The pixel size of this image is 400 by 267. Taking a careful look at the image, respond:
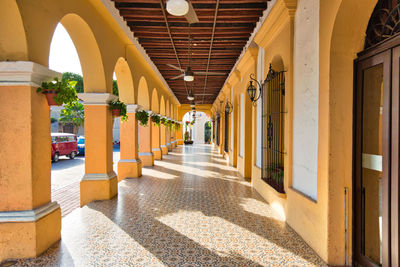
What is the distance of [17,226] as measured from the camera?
3.33 meters

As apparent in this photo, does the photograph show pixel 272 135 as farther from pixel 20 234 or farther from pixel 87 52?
pixel 20 234

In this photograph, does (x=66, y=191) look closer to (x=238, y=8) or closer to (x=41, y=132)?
(x=41, y=132)

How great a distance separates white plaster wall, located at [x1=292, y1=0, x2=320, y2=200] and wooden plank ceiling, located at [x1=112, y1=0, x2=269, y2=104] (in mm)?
2036

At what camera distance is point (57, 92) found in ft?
11.9

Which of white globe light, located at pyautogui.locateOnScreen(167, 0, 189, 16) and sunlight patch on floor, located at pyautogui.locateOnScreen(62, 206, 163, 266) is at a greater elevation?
white globe light, located at pyautogui.locateOnScreen(167, 0, 189, 16)

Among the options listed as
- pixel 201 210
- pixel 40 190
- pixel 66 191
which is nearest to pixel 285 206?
pixel 201 210

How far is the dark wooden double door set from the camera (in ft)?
8.52

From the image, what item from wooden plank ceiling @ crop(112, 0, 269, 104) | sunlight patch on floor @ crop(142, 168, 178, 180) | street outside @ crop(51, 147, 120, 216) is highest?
wooden plank ceiling @ crop(112, 0, 269, 104)

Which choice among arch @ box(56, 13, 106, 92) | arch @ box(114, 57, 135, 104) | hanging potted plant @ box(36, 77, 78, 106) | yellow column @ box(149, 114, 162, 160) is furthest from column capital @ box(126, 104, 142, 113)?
→ yellow column @ box(149, 114, 162, 160)

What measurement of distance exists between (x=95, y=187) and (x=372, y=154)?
223 inches

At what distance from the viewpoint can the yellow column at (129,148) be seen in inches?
339

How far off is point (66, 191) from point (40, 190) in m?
4.44

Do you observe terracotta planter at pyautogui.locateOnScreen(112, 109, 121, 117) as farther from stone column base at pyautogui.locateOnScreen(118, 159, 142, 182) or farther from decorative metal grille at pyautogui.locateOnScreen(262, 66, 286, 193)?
decorative metal grille at pyautogui.locateOnScreen(262, 66, 286, 193)

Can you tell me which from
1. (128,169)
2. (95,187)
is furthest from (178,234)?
(128,169)
